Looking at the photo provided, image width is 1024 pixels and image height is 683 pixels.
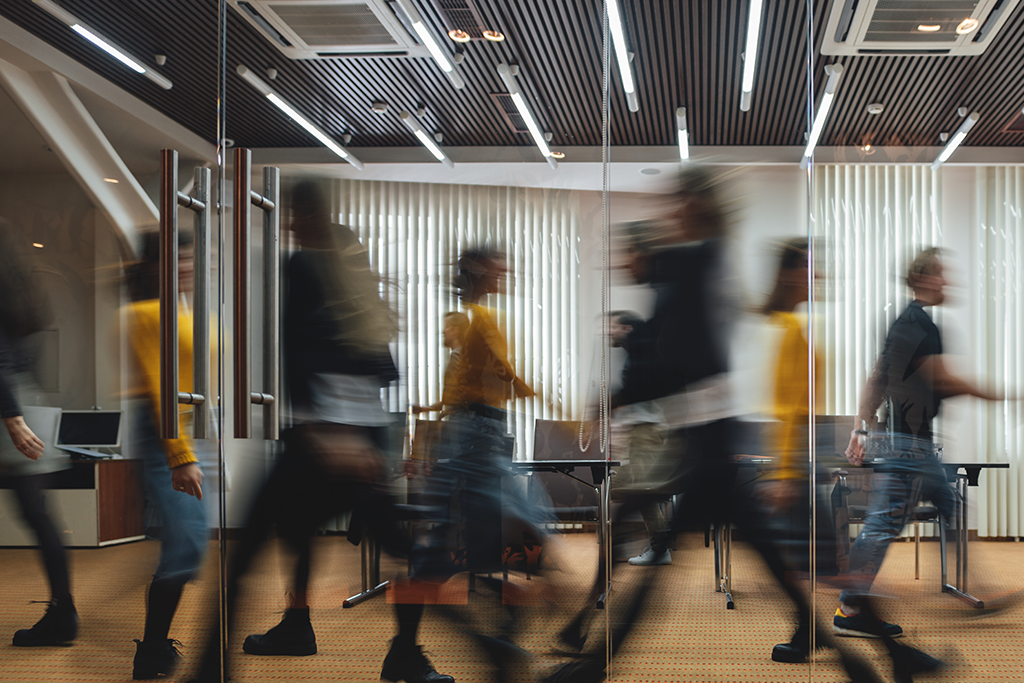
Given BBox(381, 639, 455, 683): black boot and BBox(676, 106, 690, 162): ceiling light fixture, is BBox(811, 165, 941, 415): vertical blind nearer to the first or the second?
BBox(676, 106, 690, 162): ceiling light fixture

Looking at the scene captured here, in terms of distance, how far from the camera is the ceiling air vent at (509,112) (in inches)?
89.2

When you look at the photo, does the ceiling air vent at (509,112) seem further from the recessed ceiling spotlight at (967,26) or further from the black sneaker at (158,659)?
the black sneaker at (158,659)

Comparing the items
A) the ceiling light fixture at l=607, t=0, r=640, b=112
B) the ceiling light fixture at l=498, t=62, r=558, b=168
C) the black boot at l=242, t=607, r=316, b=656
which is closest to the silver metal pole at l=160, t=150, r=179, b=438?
the black boot at l=242, t=607, r=316, b=656

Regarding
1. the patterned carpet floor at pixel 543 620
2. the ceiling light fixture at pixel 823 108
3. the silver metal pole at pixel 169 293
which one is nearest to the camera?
the silver metal pole at pixel 169 293

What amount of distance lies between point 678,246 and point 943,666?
150cm

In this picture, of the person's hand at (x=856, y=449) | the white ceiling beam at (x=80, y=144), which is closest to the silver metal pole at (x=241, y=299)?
the white ceiling beam at (x=80, y=144)

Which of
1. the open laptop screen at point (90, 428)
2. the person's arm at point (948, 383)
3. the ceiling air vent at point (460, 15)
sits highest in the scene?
the ceiling air vent at point (460, 15)

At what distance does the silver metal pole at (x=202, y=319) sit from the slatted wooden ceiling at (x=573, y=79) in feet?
1.13

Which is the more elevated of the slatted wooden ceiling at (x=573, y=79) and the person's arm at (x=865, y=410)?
the slatted wooden ceiling at (x=573, y=79)

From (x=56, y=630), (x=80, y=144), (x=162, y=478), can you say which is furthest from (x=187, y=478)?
(x=80, y=144)

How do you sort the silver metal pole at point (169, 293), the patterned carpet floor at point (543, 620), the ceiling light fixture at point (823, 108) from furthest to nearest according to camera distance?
the ceiling light fixture at point (823, 108), the patterned carpet floor at point (543, 620), the silver metal pole at point (169, 293)

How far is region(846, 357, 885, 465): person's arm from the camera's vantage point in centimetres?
217

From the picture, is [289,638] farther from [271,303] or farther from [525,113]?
[525,113]

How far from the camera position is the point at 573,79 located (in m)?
2.25
